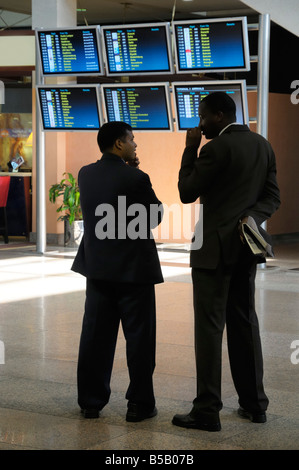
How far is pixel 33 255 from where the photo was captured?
34.2 feet

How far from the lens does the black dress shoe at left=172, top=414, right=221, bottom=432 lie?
3.68 metres

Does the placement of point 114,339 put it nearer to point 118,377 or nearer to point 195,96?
point 118,377

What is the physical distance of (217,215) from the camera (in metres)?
3.70

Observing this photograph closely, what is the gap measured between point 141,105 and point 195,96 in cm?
69

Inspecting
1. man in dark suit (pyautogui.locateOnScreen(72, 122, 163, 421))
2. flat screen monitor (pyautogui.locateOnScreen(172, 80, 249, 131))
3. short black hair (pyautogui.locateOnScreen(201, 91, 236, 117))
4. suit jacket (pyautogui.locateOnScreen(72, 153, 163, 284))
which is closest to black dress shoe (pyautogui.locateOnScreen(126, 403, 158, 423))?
man in dark suit (pyautogui.locateOnScreen(72, 122, 163, 421))

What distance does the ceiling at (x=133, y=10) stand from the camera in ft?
42.9

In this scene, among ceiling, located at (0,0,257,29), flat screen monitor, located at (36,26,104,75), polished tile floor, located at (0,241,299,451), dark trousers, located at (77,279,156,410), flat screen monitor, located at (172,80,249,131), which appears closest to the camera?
polished tile floor, located at (0,241,299,451)

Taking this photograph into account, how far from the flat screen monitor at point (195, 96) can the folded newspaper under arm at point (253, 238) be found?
211 inches

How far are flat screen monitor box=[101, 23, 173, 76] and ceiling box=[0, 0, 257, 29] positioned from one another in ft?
11.8

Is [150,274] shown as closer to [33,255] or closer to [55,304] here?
[55,304]

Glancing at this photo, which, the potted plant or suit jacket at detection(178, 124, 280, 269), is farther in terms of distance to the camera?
the potted plant

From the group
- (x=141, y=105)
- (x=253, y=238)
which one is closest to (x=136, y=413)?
(x=253, y=238)

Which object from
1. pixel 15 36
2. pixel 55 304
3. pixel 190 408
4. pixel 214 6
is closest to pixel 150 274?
pixel 190 408

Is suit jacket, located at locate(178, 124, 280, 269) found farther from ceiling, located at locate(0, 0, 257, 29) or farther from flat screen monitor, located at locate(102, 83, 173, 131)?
ceiling, located at locate(0, 0, 257, 29)
